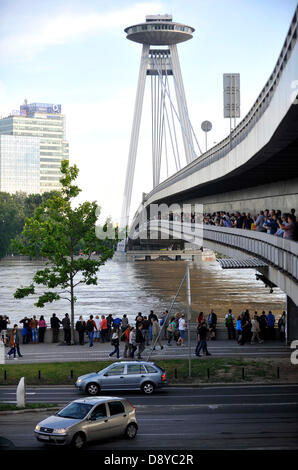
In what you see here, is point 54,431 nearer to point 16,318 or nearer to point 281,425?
point 281,425

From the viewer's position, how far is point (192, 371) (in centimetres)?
2400

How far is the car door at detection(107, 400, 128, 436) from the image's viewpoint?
1560 centimetres

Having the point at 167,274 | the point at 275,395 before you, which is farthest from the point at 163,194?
the point at 275,395

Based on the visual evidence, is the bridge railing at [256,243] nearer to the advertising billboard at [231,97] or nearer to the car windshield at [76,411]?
the car windshield at [76,411]

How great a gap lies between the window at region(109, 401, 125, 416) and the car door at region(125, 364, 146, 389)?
5655 millimetres

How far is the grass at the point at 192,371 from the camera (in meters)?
23.3

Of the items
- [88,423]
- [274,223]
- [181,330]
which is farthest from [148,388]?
[181,330]

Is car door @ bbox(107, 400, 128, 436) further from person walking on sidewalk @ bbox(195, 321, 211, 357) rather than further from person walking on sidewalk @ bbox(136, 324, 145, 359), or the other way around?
person walking on sidewalk @ bbox(195, 321, 211, 357)

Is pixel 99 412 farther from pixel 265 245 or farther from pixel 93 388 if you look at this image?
pixel 265 245

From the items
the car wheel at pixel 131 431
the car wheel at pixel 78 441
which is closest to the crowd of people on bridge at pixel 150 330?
the car wheel at pixel 131 431

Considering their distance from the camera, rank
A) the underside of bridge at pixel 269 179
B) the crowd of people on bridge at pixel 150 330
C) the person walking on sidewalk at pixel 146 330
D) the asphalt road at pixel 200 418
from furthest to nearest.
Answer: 1. the crowd of people on bridge at pixel 150 330
2. the person walking on sidewalk at pixel 146 330
3. the underside of bridge at pixel 269 179
4. the asphalt road at pixel 200 418

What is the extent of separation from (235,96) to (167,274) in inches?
1851

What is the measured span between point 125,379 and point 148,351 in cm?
621

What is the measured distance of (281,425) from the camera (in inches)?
679
